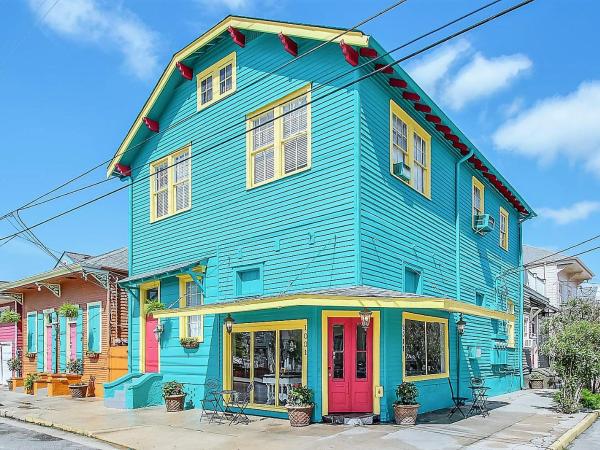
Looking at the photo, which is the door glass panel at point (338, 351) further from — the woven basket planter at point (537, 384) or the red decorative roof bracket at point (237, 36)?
the woven basket planter at point (537, 384)

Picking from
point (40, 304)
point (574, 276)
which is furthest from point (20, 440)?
point (574, 276)

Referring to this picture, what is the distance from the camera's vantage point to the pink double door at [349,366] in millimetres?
12922

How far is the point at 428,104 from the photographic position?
15.5m

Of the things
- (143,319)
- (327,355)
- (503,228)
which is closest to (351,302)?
(327,355)

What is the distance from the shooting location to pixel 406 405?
41.4 feet

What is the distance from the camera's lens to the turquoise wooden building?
42.5ft

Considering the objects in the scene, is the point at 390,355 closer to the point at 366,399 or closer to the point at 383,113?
the point at 366,399

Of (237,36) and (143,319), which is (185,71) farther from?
(143,319)

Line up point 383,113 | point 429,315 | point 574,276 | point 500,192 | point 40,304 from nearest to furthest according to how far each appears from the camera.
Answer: point 383,113 → point 429,315 → point 500,192 → point 40,304 → point 574,276

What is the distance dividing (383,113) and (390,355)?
545cm

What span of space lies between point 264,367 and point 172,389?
3021 millimetres

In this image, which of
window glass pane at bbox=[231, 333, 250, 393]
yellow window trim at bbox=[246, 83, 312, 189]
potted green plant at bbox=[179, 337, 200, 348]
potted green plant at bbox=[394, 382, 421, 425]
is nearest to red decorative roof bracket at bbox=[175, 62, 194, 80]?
yellow window trim at bbox=[246, 83, 312, 189]

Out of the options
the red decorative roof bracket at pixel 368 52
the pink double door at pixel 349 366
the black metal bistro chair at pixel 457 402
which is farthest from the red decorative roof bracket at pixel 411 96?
the black metal bistro chair at pixel 457 402

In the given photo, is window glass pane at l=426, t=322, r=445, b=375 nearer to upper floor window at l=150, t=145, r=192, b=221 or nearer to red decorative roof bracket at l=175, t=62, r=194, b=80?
upper floor window at l=150, t=145, r=192, b=221
